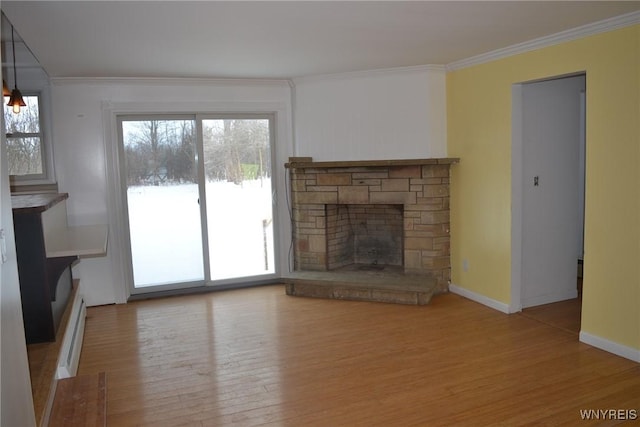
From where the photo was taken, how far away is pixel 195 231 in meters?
5.39

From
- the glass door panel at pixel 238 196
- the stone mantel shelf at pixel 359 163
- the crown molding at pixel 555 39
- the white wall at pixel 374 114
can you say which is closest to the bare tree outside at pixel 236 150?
the glass door panel at pixel 238 196

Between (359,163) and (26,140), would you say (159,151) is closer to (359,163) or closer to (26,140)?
(26,140)

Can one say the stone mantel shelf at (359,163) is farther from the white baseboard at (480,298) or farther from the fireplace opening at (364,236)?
the white baseboard at (480,298)

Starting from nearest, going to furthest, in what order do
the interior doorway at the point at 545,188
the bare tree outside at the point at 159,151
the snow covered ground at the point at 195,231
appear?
the interior doorway at the point at 545,188 < the bare tree outside at the point at 159,151 < the snow covered ground at the point at 195,231

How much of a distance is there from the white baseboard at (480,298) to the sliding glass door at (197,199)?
6.63ft

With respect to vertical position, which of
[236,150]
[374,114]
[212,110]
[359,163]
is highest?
[212,110]

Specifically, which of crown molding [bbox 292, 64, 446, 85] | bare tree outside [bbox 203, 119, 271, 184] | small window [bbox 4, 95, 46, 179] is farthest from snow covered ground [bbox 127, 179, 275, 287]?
crown molding [bbox 292, 64, 446, 85]

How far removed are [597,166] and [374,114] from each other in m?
2.20

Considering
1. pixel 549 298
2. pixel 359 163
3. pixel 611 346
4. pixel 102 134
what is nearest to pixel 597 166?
pixel 611 346

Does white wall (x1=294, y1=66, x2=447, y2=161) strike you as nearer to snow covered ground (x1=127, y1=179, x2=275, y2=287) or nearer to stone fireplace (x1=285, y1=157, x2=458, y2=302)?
stone fireplace (x1=285, y1=157, x2=458, y2=302)

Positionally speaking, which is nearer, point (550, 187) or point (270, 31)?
point (270, 31)

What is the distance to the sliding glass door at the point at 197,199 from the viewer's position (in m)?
5.19

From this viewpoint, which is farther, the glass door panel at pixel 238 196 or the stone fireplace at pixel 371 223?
the glass door panel at pixel 238 196

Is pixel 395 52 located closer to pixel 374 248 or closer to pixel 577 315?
pixel 374 248
